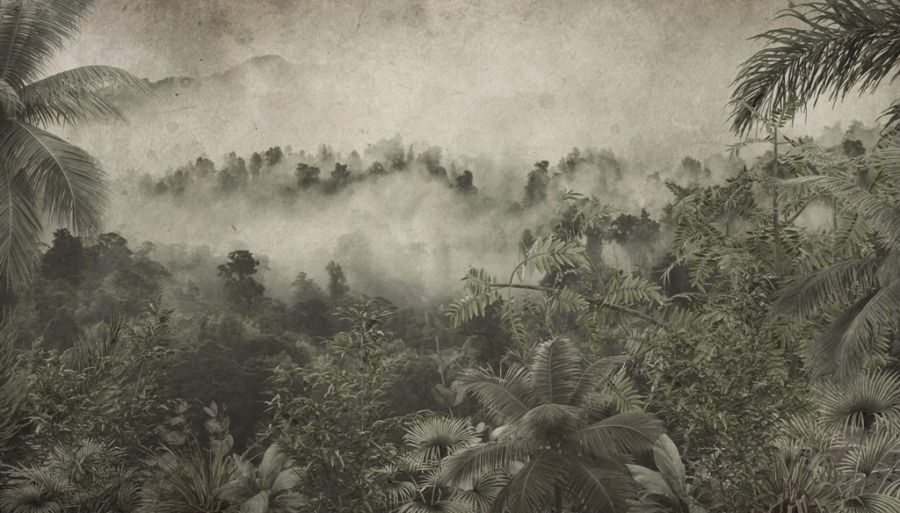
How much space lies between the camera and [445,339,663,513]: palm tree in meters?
9.03

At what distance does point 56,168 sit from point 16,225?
0.83 metres

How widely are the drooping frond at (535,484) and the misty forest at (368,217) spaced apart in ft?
4.18

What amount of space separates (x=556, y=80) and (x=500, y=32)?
1.11 metres

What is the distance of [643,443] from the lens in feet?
30.5

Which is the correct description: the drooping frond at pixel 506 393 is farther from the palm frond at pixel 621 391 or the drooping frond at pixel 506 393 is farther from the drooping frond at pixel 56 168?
the drooping frond at pixel 56 168

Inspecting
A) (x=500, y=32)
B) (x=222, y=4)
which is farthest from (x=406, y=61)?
(x=222, y=4)

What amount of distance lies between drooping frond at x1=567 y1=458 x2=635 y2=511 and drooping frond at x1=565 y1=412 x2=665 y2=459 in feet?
0.47

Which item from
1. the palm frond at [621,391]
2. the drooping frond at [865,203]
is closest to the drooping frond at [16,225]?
the palm frond at [621,391]

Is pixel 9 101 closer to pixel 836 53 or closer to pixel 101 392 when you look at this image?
pixel 101 392

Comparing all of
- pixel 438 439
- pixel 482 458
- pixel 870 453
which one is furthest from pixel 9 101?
pixel 870 453

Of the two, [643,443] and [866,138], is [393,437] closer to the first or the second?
[643,443]

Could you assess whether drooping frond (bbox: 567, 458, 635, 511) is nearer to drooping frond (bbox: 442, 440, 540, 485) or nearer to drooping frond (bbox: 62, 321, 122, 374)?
drooping frond (bbox: 442, 440, 540, 485)

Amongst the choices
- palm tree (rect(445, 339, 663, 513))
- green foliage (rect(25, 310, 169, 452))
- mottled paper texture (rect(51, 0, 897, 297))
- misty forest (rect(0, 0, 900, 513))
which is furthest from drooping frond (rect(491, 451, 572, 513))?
mottled paper texture (rect(51, 0, 897, 297))

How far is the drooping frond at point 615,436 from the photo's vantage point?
9320 mm
